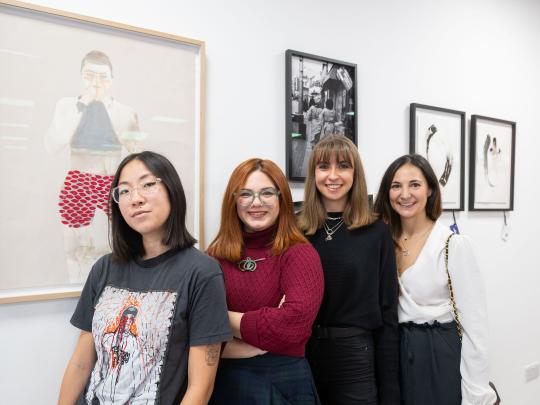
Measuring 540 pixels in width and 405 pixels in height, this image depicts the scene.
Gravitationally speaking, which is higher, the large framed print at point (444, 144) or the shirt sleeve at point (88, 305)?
the large framed print at point (444, 144)

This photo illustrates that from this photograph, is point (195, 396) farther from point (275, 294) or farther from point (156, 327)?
point (275, 294)

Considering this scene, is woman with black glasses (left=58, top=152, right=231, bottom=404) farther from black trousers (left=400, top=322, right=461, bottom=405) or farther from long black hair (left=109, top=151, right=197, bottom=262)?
black trousers (left=400, top=322, right=461, bottom=405)

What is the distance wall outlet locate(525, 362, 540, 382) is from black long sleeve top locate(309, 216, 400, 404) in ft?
5.79

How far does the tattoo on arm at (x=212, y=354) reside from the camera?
3.33 ft

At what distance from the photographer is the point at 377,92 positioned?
1891 mm

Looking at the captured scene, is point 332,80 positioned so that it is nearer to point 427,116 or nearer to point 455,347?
point 427,116

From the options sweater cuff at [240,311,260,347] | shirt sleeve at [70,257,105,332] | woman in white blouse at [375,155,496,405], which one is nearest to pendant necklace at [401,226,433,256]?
woman in white blouse at [375,155,496,405]

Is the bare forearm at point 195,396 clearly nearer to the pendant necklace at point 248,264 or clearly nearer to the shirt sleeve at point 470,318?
the pendant necklace at point 248,264

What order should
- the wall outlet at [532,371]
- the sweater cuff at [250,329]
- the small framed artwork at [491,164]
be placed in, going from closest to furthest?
the sweater cuff at [250,329] < the small framed artwork at [491,164] < the wall outlet at [532,371]

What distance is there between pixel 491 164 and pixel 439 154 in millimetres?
449

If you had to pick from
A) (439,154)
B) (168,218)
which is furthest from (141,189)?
(439,154)

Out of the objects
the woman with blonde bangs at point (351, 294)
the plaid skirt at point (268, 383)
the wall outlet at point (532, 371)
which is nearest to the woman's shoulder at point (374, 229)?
the woman with blonde bangs at point (351, 294)

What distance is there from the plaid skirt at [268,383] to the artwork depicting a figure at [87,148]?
57 centimetres

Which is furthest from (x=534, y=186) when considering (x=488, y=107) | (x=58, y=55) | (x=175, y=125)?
(x=58, y=55)
